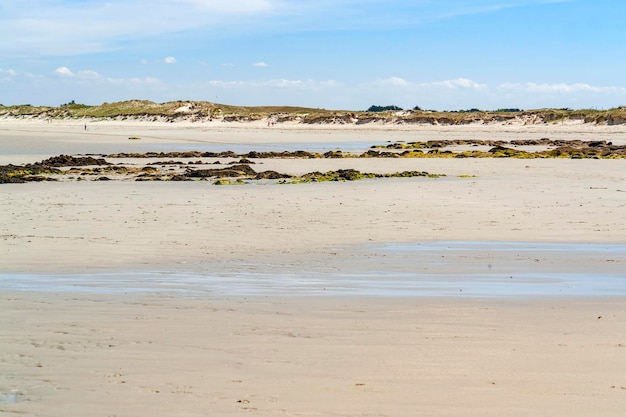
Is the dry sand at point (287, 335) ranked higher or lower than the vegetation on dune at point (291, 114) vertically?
lower

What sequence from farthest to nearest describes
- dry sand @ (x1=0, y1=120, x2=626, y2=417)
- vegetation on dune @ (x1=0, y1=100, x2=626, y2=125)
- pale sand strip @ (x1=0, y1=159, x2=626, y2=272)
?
vegetation on dune @ (x1=0, y1=100, x2=626, y2=125) < pale sand strip @ (x1=0, y1=159, x2=626, y2=272) < dry sand @ (x1=0, y1=120, x2=626, y2=417)

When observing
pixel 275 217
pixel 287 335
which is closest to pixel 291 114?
pixel 275 217

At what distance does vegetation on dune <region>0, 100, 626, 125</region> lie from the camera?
67.8 m

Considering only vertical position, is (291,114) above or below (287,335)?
above

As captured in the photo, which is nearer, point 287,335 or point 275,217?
point 287,335

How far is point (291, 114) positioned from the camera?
270 ft

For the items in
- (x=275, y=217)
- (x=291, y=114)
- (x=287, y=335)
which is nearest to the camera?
(x=287, y=335)

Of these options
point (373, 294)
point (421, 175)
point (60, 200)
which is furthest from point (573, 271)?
point (421, 175)

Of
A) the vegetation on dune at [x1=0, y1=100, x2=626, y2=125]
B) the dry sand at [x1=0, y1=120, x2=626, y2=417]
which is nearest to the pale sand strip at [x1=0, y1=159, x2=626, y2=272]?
the dry sand at [x1=0, y1=120, x2=626, y2=417]

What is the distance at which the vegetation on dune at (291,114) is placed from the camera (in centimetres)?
6781

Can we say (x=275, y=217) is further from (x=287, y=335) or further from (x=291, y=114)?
(x=291, y=114)

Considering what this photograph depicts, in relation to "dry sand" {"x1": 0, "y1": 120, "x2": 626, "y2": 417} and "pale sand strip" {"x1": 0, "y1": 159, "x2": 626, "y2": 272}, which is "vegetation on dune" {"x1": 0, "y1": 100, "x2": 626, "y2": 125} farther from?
"dry sand" {"x1": 0, "y1": 120, "x2": 626, "y2": 417}

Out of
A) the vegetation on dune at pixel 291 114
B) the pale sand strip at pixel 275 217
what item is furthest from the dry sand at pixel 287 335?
the vegetation on dune at pixel 291 114

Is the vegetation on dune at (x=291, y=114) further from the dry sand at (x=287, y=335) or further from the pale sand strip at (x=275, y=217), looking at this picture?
the dry sand at (x=287, y=335)
